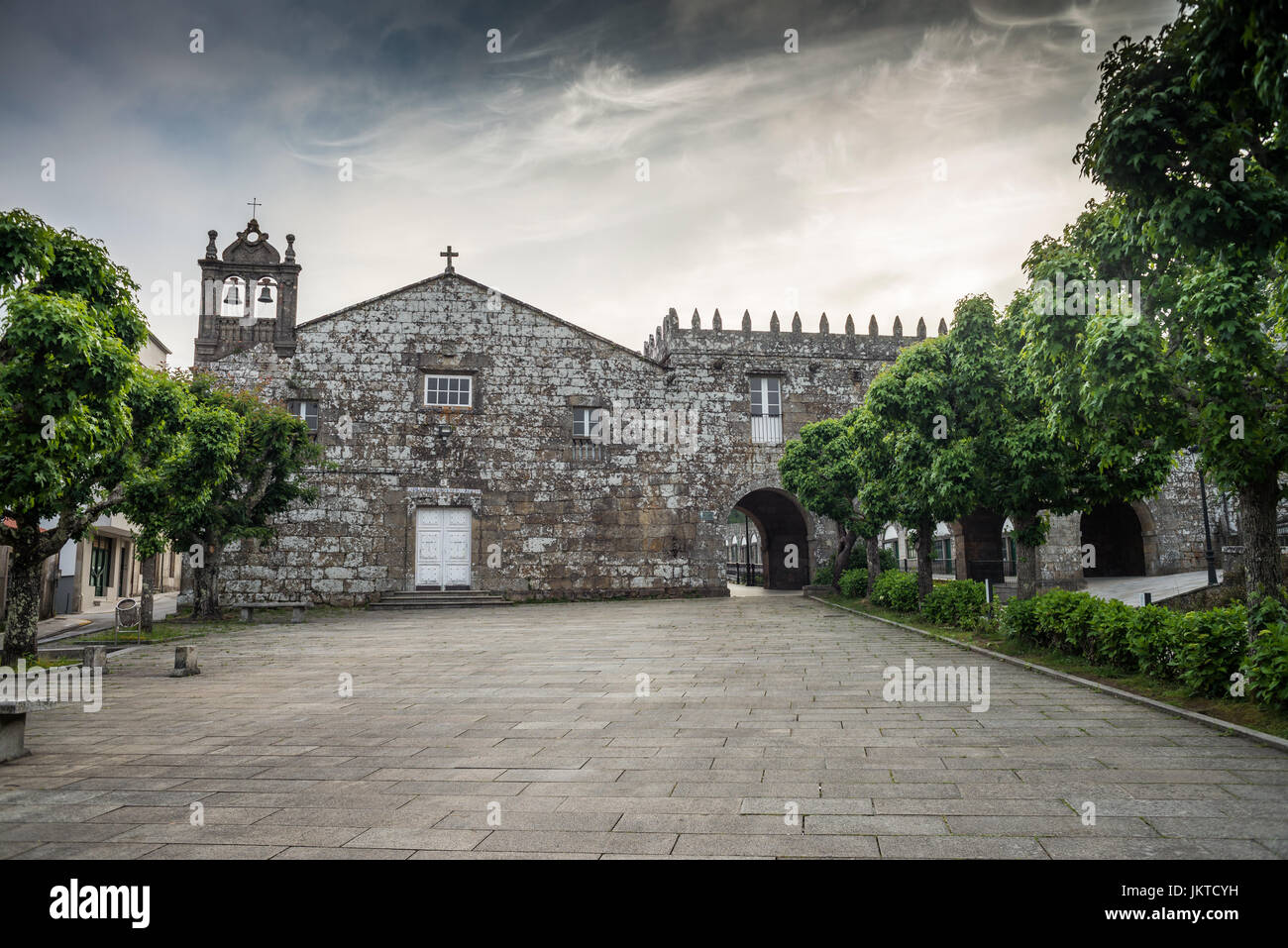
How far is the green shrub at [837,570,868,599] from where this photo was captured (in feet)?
77.1

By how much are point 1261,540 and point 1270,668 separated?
2.44 metres

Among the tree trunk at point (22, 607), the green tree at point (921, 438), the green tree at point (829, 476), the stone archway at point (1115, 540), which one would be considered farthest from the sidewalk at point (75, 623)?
the stone archway at point (1115, 540)

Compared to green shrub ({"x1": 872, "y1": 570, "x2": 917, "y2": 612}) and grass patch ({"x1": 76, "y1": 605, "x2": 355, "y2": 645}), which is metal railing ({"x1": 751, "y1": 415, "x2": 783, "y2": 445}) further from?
grass patch ({"x1": 76, "y1": 605, "x2": 355, "y2": 645})

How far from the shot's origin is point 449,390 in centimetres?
2605

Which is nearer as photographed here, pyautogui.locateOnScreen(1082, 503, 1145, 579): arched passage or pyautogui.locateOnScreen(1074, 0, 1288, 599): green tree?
pyautogui.locateOnScreen(1074, 0, 1288, 599): green tree

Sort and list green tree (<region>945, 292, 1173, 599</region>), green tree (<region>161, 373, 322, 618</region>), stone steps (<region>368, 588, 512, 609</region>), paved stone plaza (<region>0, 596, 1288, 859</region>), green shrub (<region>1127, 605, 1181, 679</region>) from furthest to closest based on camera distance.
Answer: stone steps (<region>368, 588, 512, 609</region>), green tree (<region>161, 373, 322, 618</region>), green tree (<region>945, 292, 1173, 599</region>), green shrub (<region>1127, 605, 1181, 679</region>), paved stone plaza (<region>0, 596, 1288, 859</region>)

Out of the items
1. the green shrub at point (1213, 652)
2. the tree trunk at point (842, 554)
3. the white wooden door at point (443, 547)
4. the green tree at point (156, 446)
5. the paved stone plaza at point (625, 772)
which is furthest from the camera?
the tree trunk at point (842, 554)

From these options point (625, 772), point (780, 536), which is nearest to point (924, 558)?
point (625, 772)

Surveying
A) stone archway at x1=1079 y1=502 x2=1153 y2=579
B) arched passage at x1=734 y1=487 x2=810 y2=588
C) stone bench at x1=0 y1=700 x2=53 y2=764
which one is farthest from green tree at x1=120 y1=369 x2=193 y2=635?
stone archway at x1=1079 y1=502 x2=1153 y2=579

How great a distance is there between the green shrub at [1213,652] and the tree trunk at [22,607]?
48.1ft

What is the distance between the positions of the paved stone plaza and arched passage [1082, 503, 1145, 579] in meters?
25.2

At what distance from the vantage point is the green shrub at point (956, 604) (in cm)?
1495

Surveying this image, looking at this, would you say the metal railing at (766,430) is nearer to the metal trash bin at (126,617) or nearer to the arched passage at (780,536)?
the arched passage at (780,536)
